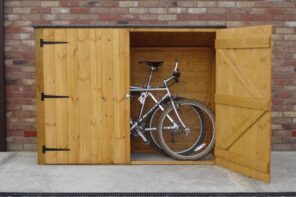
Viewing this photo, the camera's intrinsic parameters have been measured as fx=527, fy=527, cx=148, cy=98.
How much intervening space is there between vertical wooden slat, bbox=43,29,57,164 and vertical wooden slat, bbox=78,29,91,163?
0.34 meters

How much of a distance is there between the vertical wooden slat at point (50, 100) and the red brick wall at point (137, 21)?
1075 millimetres

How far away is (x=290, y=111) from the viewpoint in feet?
25.6

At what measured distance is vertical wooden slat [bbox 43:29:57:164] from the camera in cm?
671

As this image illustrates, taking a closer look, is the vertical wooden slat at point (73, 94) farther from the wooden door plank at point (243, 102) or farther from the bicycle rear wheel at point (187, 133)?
the wooden door plank at point (243, 102)

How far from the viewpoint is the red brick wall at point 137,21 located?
7.66 m

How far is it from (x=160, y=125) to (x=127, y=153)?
2.14 feet

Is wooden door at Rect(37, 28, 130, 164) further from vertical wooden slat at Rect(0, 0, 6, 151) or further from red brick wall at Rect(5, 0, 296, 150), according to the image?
vertical wooden slat at Rect(0, 0, 6, 151)

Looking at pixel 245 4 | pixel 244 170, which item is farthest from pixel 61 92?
pixel 245 4

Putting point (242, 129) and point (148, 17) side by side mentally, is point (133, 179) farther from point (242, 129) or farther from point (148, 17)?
point (148, 17)

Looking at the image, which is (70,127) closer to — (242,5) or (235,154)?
(235,154)

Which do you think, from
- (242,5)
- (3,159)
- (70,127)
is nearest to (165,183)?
(70,127)

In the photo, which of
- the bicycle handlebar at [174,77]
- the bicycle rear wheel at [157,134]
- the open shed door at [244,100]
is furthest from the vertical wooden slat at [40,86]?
the open shed door at [244,100]

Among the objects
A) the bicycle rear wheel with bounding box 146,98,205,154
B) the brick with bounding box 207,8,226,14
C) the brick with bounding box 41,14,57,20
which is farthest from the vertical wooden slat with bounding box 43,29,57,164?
the brick with bounding box 207,8,226,14

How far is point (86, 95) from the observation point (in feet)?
22.2
